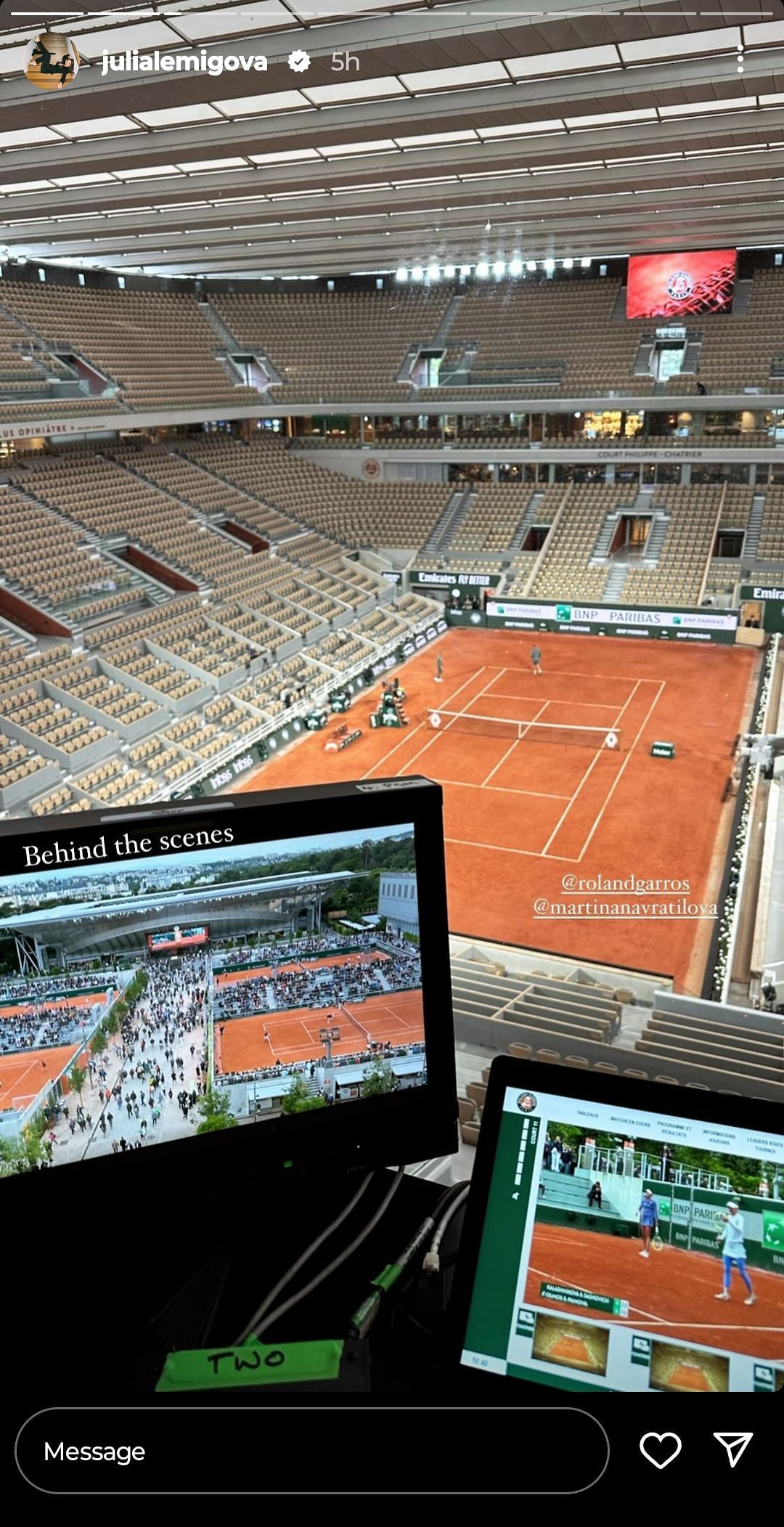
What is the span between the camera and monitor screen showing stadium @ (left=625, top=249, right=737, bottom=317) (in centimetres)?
2962

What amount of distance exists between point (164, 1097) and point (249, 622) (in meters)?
22.6

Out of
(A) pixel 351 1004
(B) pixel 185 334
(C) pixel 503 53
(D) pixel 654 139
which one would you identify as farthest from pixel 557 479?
(A) pixel 351 1004

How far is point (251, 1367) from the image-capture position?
1.77 m

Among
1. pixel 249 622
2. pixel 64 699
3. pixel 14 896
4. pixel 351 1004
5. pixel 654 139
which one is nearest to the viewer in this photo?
pixel 14 896

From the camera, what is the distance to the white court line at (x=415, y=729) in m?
17.9

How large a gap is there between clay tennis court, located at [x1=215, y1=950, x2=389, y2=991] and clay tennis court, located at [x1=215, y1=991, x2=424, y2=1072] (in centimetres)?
9

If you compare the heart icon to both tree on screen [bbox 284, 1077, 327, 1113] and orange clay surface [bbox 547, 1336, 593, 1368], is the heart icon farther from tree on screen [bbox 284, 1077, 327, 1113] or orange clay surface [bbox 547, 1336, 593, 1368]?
tree on screen [bbox 284, 1077, 327, 1113]

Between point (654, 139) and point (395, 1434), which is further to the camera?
point (654, 139)

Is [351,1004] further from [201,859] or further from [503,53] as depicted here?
[503,53]

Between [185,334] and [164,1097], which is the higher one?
[185,334]

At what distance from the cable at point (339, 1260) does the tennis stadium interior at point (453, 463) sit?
62.0 inches

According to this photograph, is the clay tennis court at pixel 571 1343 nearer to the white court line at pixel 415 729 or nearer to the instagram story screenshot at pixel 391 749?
the instagram story screenshot at pixel 391 749

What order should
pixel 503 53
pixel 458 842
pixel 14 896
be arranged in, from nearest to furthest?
1. pixel 14 896
2. pixel 503 53
3. pixel 458 842

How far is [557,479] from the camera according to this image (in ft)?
107
